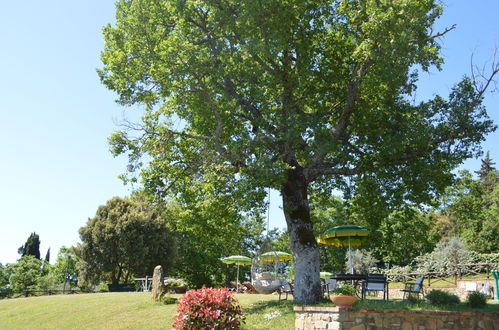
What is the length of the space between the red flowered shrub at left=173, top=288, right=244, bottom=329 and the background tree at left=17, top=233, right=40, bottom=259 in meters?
64.0

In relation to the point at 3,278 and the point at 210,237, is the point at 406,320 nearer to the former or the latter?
the point at 210,237

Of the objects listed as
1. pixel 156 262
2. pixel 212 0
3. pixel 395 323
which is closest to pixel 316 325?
pixel 395 323

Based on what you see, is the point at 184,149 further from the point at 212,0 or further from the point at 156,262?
the point at 156,262

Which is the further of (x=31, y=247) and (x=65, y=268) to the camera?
(x=31, y=247)

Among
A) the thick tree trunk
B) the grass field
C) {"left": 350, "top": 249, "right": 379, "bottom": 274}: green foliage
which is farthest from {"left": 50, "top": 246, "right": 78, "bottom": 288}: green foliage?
the thick tree trunk

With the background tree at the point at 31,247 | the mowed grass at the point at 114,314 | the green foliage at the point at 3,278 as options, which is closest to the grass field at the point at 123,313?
the mowed grass at the point at 114,314

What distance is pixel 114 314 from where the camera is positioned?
15891 millimetres

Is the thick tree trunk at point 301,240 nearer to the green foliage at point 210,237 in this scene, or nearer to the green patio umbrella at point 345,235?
the green foliage at point 210,237

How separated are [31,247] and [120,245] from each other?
1559 inches

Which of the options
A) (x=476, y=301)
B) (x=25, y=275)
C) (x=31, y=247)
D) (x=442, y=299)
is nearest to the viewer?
(x=476, y=301)

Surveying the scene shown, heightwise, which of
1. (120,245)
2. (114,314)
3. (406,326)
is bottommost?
(114,314)

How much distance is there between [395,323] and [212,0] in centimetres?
1151

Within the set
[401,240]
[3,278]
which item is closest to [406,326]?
[401,240]

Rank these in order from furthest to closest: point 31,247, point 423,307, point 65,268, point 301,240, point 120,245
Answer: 1. point 31,247
2. point 65,268
3. point 120,245
4. point 301,240
5. point 423,307
